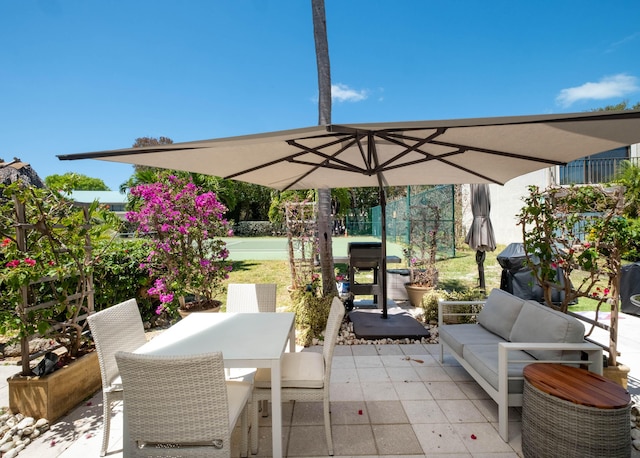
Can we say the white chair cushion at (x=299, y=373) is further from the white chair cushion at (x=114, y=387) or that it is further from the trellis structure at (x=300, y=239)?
the trellis structure at (x=300, y=239)

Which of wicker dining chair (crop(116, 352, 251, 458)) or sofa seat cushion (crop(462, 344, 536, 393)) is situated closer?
wicker dining chair (crop(116, 352, 251, 458))

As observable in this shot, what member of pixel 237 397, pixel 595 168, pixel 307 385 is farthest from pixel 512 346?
pixel 595 168

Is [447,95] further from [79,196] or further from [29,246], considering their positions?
[79,196]

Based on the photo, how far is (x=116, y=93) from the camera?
1116 cm

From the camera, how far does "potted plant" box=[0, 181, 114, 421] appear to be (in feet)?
7.82

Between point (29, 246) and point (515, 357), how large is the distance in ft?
13.8

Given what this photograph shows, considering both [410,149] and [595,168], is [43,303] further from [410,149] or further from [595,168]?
[595,168]

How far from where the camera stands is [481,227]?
5.32 meters

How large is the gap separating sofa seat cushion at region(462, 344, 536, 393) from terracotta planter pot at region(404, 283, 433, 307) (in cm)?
274

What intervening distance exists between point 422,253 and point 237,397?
507 cm

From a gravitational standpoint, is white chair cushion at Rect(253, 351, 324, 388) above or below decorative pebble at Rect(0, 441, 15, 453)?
above

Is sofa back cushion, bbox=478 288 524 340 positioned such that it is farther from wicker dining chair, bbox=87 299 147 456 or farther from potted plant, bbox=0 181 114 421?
potted plant, bbox=0 181 114 421

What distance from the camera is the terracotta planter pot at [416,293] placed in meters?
5.48

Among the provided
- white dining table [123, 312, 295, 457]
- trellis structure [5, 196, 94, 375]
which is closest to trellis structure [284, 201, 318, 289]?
white dining table [123, 312, 295, 457]
